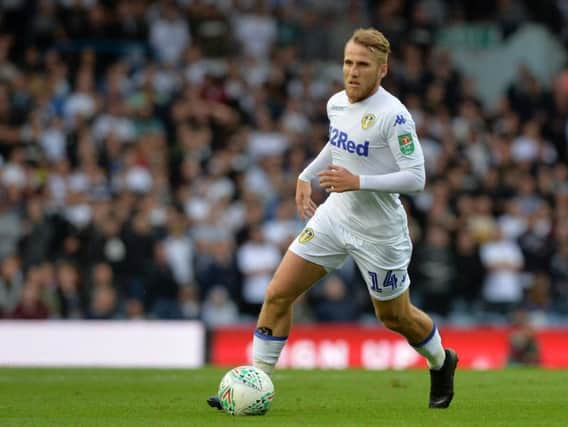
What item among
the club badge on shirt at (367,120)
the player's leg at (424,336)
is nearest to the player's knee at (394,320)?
the player's leg at (424,336)

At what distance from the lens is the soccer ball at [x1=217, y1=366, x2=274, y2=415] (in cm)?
837

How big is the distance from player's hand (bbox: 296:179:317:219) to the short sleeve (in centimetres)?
→ 90

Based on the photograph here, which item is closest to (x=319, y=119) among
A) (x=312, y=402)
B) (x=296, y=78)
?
(x=296, y=78)

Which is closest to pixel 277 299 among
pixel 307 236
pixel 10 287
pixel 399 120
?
pixel 307 236

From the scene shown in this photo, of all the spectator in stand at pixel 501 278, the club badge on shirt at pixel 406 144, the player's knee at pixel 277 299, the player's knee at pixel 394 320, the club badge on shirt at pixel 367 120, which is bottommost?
the spectator in stand at pixel 501 278

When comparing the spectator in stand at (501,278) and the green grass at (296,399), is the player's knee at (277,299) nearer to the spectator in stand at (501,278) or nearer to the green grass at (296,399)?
the green grass at (296,399)

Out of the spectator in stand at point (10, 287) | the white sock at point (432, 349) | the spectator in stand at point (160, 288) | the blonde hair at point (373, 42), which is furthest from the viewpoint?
the spectator in stand at point (160, 288)

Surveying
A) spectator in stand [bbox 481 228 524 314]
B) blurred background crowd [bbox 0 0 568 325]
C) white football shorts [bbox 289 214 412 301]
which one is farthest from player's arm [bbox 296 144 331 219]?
spectator in stand [bbox 481 228 524 314]

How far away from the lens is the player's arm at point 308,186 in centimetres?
905

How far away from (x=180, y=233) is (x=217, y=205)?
0.77 metres

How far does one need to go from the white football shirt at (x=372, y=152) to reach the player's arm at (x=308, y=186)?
151 millimetres

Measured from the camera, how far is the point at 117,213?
58.4 feet

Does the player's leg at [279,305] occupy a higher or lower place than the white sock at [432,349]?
higher

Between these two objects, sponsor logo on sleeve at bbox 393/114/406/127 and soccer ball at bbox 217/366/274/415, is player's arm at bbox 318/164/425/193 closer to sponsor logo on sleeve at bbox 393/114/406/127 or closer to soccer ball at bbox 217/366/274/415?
sponsor logo on sleeve at bbox 393/114/406/127
